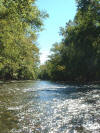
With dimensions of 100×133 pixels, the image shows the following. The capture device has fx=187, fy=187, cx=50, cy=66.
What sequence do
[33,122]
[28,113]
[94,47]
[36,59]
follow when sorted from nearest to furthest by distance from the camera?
[33,122]
[28,113]
[94,47]
[36,59]

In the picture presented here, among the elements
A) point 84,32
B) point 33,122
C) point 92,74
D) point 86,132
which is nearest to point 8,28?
point 84,32

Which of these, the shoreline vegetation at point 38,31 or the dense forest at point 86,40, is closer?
the shoreline vegetation at point 38,31

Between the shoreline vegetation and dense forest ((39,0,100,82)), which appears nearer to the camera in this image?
the shoreline vegetation

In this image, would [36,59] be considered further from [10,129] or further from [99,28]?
[10,129]

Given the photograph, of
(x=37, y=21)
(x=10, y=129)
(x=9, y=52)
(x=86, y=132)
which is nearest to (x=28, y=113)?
(x=10, y=129)

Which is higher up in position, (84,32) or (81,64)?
(84,32)

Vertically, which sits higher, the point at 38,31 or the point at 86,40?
the point at 86,40

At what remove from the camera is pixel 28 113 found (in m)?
9.75

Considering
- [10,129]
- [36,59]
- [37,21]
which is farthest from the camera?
[36,59]

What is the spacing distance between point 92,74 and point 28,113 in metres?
38.8

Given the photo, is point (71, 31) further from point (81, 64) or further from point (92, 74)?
point (92, 74)

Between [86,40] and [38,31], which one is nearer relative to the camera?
[38,31]

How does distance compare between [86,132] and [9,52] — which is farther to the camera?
[9,52]

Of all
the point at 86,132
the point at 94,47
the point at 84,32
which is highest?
the point at 84,32
